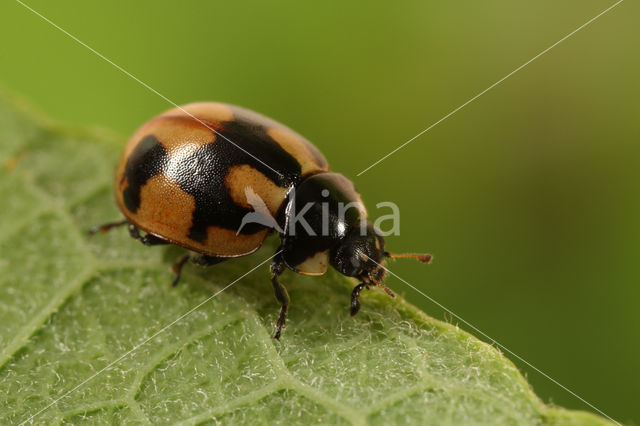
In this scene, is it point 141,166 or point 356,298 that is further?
point 141,166

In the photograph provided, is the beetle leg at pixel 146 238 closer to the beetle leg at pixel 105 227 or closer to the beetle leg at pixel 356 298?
the beetle leg at pixel 105 227

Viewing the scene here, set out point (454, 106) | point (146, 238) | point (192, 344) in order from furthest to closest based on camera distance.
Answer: point (454, 106) < point (146, 238) < point (192, 344)

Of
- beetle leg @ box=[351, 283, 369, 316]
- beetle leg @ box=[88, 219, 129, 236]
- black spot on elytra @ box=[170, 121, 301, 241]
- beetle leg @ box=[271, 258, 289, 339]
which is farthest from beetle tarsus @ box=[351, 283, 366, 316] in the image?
beetle leg @ box=[88, 219, 129, 236]

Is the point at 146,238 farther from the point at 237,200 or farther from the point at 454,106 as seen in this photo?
the point at 454,106

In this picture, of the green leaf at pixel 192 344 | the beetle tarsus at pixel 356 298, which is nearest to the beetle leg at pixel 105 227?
the green leaf at pixel 192 344

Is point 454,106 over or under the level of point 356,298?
over

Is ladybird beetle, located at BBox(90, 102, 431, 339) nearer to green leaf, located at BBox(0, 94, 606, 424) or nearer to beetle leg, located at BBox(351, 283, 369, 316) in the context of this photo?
beetle leg, located at BBox(351, 283, 369, 316)

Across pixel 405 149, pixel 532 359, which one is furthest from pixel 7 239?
pixel 532 359

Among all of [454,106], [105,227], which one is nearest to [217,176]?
[105,227]
